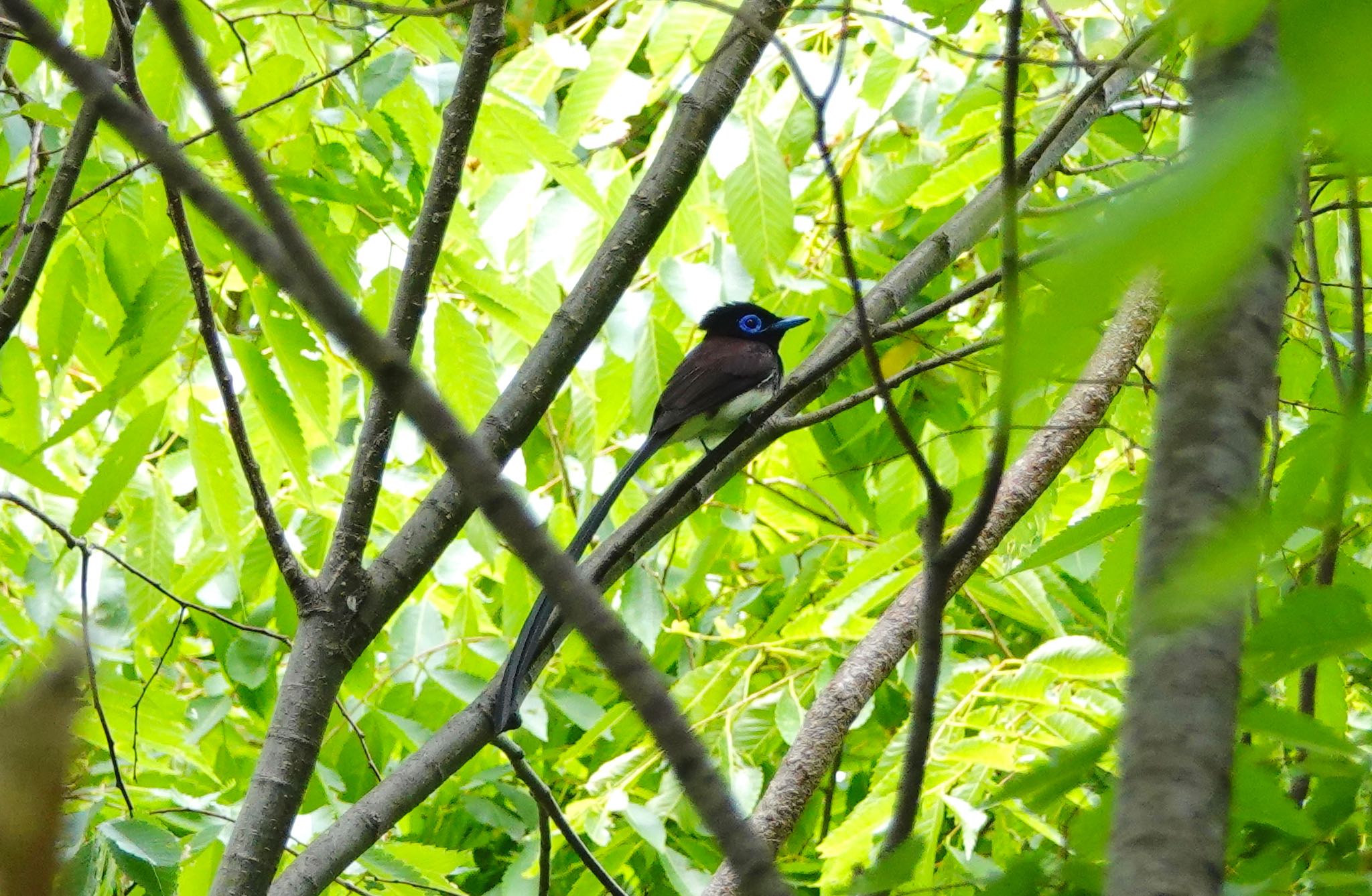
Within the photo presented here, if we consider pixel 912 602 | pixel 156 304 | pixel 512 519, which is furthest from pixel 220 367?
pixel 912 602

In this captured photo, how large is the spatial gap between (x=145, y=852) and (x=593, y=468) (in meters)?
1.70

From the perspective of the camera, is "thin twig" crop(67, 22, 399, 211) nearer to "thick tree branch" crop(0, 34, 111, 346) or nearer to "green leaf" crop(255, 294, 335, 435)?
"thick tree branch" crop(0, 34, 111, 346)

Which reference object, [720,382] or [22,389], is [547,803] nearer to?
[22,389]

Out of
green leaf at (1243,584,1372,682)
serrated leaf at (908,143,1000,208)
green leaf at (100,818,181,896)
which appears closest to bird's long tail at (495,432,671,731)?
green leaf at (100,818,181,896)

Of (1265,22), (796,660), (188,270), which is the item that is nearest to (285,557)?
(188,270)

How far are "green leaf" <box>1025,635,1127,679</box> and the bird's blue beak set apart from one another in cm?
132

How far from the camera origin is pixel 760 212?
133 inches

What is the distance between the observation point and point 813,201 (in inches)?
190

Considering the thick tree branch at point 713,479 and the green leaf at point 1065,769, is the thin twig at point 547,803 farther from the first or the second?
the green leaf at point 1065,769

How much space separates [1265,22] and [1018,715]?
8.92 feet

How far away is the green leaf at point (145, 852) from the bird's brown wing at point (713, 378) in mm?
2046

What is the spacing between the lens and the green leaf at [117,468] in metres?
2.53

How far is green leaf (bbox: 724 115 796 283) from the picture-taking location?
3377 mm

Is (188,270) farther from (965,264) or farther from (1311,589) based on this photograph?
(965,264)
